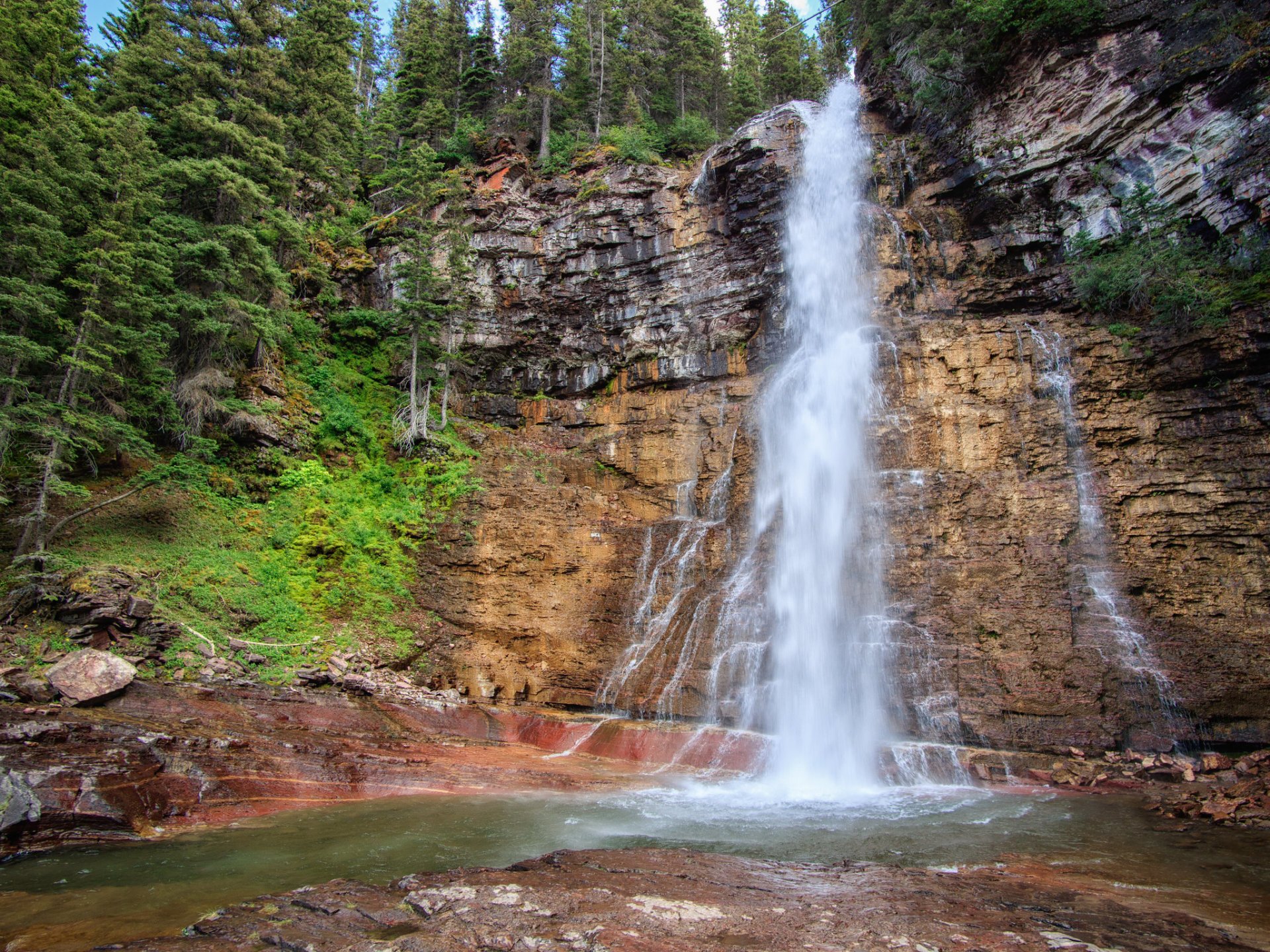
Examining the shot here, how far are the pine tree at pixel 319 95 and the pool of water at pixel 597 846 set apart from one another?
21659 mm

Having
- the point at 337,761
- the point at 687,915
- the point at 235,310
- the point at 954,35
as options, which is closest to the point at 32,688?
the point at 337,761

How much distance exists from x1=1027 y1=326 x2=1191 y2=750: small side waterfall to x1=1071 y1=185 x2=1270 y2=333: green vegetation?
87.8 inches

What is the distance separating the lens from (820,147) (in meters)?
24.1

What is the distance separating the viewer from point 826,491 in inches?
709

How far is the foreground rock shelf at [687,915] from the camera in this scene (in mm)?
4418

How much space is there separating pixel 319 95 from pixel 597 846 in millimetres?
26191

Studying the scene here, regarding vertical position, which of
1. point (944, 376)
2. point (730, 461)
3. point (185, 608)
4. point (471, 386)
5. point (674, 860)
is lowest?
point (674, 860)

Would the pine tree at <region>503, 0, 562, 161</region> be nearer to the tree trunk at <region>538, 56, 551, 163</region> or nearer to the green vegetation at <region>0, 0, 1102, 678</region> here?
the tree trunk at <region>538, 56, 551, 163</region>

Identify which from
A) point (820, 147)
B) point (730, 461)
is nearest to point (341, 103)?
point (820, 147)

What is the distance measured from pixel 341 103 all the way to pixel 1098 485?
2810cm

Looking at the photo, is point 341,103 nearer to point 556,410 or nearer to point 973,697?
point 556,410

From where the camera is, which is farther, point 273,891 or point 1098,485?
point 1098,485

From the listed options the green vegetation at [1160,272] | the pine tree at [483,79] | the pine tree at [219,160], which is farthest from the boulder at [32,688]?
the pine tree at [483,79]

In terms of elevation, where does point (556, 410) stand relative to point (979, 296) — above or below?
below
